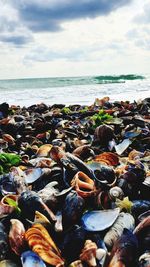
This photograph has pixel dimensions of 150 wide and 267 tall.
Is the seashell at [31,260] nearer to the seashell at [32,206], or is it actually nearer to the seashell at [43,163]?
the seashell at [32,206]

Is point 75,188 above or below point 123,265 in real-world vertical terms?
above

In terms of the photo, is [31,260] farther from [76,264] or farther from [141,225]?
[141,225]

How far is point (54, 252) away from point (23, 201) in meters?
0.58

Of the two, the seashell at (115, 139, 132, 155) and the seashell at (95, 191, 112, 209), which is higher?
the seashell at (95, 191, 112, 209)

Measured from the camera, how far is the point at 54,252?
2.27m

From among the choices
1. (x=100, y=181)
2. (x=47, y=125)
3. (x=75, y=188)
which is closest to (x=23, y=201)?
(x=75, y=188)

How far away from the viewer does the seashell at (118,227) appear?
238 centimetres

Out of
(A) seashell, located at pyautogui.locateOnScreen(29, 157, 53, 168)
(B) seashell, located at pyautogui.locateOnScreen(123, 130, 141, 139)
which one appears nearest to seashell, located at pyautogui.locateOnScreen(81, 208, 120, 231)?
(A) seashell, located at pyautogui.locateOnScreen(29, 157, 53, 168)

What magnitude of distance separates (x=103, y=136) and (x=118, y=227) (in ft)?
9.43

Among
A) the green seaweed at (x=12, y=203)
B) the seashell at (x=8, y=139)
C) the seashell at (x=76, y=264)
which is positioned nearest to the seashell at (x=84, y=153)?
the seashell at (x=8, y=139)

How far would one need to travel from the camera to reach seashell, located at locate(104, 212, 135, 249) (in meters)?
2.38

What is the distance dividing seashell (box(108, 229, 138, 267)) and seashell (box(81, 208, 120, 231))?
0.23 meters

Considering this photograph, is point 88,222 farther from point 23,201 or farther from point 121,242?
point 23,201

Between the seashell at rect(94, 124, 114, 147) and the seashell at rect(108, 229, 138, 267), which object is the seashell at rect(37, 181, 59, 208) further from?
the seashell at rect(94, 124, 114, 147)
